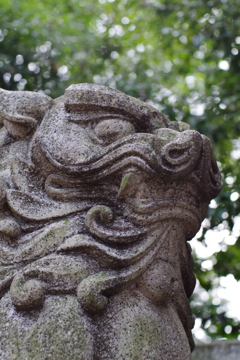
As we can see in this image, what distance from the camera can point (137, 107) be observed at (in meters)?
1.99

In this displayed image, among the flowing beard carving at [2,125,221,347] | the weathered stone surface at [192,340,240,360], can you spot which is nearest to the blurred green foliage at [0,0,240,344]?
the weathered stone surface at [192,340,240,360]

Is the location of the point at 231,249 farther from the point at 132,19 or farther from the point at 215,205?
the point at 132,19

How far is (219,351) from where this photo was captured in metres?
2.90

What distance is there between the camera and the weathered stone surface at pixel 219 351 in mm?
2833

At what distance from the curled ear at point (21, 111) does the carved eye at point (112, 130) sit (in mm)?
284

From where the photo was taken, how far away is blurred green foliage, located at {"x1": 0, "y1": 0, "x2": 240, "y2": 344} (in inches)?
144

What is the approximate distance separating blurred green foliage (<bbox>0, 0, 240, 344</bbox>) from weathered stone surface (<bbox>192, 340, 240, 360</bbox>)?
0.41 meters

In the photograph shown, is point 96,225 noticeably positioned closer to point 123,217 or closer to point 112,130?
point 123,217

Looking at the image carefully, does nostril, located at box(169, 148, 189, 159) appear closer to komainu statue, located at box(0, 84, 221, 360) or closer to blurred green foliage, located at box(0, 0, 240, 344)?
komainu statue, located at box(0, 84, 221, 360)

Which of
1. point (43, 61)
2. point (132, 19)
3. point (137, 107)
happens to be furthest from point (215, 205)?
point (132, 19)

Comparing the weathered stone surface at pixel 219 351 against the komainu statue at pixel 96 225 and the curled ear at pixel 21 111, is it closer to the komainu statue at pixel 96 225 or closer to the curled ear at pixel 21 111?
the komainu statue at pixel 96 225

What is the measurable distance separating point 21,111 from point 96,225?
2.13 ft

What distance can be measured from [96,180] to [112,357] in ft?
2.16

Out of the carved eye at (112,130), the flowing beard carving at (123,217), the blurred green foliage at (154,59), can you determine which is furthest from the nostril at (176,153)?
the blurred green foliage at (154,59)
